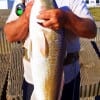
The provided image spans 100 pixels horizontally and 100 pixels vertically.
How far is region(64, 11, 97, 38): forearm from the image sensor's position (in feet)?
9.71

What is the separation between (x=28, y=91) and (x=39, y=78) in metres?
0.56

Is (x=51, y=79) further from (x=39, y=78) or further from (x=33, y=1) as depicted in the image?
(x=33, y=1)

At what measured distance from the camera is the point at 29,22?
A: 2.93 m

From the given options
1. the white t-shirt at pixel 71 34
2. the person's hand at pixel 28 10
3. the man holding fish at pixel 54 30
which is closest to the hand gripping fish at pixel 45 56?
the man holding fish at pixel 54 30

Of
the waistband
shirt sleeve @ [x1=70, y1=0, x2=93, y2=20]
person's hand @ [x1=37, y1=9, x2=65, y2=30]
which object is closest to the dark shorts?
the waistband

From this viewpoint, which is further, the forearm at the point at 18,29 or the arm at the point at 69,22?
the forearm at the point at 18,29

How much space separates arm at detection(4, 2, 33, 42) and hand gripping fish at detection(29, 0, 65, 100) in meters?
0.12

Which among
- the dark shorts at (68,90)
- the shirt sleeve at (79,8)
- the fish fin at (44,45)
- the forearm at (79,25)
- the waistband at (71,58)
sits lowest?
the dark shorts at (68,90)

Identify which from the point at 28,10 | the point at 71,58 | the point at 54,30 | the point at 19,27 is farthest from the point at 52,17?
the point at 71,58

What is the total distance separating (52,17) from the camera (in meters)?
2.81

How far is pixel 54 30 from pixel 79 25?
0.24m

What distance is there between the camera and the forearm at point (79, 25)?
9.71 feet

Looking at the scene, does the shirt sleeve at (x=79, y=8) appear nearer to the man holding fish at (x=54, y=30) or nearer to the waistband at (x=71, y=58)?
the man holding fish at (x=54, y=30)

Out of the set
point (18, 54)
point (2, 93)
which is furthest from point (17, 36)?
point (18, 54)
